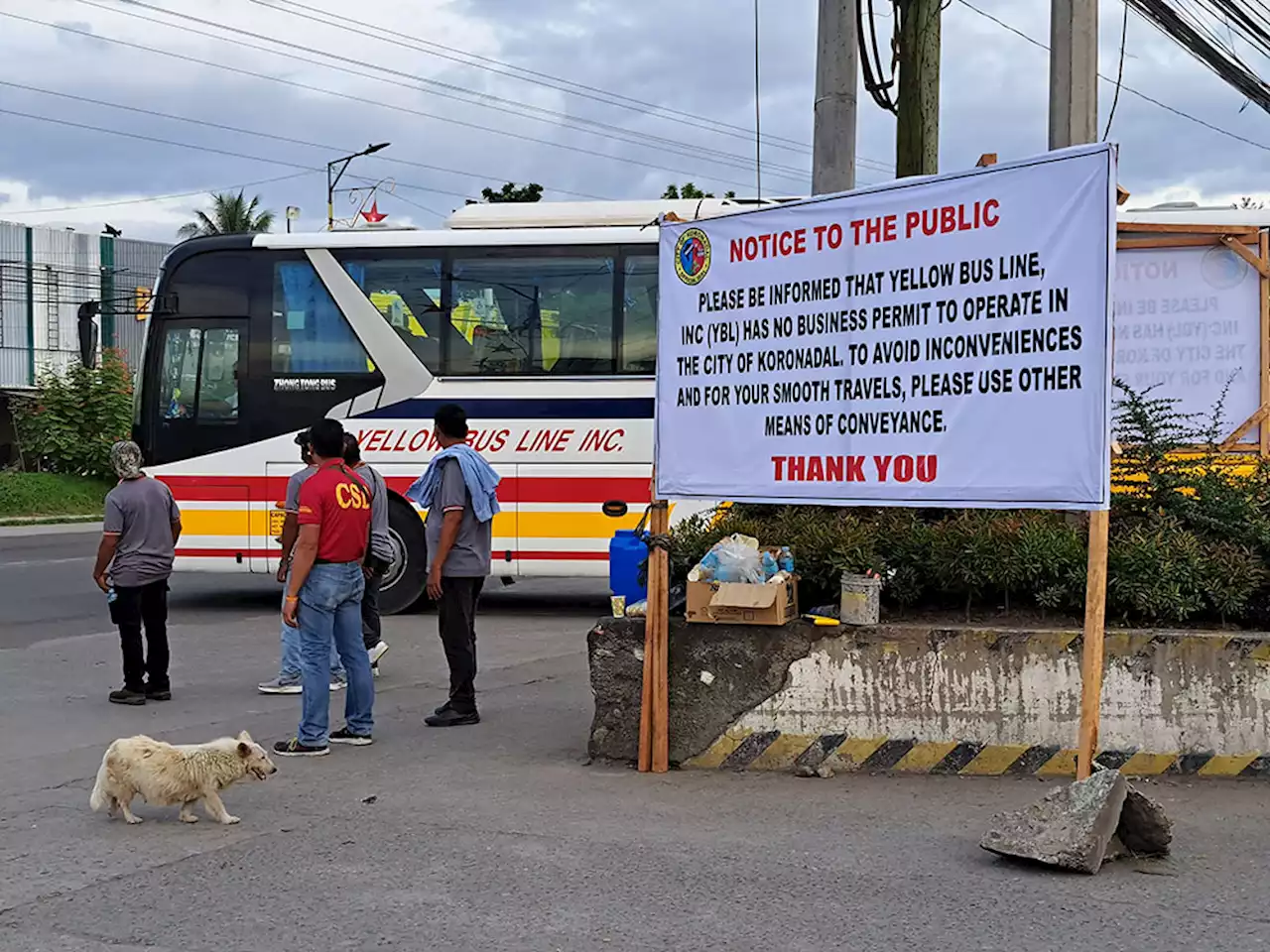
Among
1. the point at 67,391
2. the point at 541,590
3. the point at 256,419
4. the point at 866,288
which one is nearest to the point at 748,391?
the point at 866,288

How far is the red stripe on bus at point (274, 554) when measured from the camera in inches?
571

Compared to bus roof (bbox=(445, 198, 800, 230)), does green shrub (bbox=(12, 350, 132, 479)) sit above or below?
below

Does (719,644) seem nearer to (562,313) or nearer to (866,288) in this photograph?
(866,288)

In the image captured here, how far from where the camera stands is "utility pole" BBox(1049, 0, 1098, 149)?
895 centimetres

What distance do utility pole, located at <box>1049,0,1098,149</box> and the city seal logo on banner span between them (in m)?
2.89

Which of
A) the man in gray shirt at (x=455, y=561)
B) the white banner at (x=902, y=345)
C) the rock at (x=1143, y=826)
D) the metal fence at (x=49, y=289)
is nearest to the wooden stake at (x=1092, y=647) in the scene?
the white banner at (x=902, y=345)

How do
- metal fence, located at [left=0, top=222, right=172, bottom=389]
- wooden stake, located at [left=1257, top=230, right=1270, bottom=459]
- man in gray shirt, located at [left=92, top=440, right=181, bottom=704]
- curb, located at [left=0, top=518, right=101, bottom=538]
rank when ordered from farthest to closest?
metal fence, located at [left=0, top=222, right=172, bottom=389] → curb, located at [left=0, top=518, right=101, bottom=538] → wooden stake, located at [left=1257, top=230, right=1270, bottom=459] → man in gray shirt, located at [left=92, top=440, right=181, bottom=704]

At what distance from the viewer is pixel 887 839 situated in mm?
5941

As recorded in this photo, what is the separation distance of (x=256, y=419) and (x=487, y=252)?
9.70 ft

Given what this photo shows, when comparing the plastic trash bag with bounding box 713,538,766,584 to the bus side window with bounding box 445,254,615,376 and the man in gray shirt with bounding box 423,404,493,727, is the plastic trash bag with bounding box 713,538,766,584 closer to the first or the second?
the man in gray shirt with bounding box 423,404,493,727

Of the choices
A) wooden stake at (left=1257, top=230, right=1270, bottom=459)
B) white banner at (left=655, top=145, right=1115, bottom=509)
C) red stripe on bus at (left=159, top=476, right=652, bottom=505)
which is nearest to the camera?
white banner at (left=655, top=145, right=1115, bottom=509)

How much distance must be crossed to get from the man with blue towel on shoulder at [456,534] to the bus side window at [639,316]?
241 inches

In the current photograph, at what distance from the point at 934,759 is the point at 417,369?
29.3 feet

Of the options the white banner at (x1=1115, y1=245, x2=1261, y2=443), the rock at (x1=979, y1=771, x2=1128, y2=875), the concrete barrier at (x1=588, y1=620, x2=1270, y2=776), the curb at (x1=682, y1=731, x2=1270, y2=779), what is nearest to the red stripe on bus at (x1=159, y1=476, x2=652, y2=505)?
the white banner at (x1=1115, y1=245, x2=1261, y2=443)
